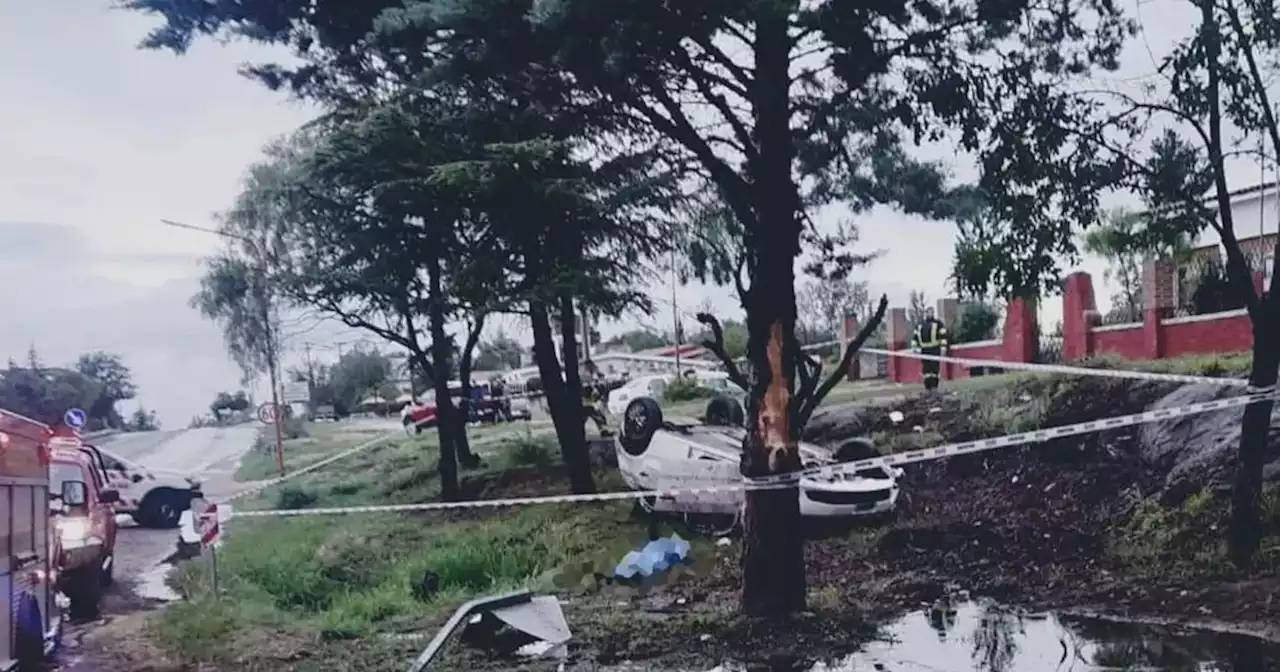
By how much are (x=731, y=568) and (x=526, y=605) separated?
8.60 feet

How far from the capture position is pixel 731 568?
10250 mm

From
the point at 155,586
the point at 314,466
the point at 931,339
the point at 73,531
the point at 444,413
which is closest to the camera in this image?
the point at 73,531

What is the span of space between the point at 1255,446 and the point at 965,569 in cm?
264

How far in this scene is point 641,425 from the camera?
12039 mm

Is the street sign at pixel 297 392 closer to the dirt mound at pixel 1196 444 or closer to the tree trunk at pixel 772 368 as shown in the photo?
the tree trunk at pixel 772 368

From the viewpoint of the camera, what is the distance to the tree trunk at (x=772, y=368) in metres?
7.94

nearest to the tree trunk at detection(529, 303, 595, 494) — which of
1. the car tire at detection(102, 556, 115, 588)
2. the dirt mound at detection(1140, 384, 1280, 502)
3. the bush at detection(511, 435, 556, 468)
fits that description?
the bush at detection(511, 435, 556, 468)

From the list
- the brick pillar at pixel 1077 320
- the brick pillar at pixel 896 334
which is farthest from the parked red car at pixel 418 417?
the brick pillar at pixel 1077 320

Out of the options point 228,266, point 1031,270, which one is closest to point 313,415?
point 228,266

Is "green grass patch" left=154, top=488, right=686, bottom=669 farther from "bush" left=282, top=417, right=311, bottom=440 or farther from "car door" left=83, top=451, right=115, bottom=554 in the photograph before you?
"bush" left=282, top=417, right=311, bottom=440

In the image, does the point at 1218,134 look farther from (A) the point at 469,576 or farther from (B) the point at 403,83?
(A) the point at 469,576

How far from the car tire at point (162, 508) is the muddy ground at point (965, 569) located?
133 centimetres

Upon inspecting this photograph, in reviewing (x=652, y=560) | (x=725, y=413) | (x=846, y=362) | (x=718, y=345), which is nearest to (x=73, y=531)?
(x=652, y=560)

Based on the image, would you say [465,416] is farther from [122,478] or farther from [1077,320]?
[1077,320]
